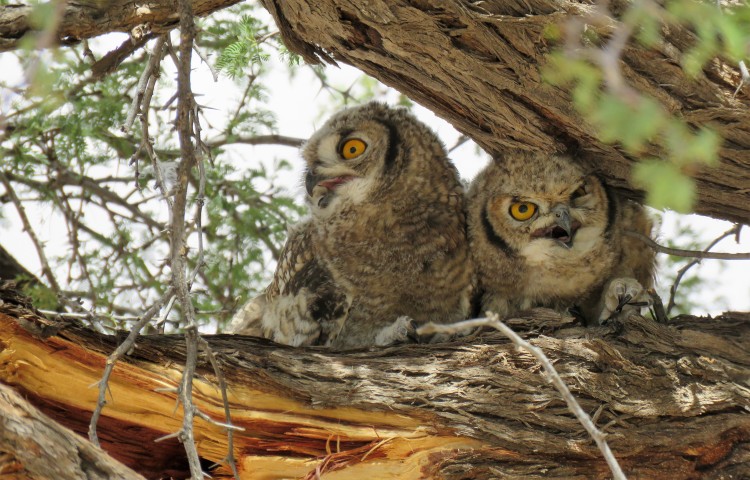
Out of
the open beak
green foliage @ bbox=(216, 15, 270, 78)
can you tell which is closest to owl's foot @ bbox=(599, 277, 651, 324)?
the open beak

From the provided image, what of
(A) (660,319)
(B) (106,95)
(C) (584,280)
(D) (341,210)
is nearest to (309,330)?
(D) (341,210)

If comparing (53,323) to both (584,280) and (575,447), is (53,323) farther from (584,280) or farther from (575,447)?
(584,280)

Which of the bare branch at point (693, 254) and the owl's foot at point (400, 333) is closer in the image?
the bare branch at point (693, 254)

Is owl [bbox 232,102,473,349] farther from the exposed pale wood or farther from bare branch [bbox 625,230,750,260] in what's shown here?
the exposed pale wood

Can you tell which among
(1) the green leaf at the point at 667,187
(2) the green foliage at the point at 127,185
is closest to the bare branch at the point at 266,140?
(2) the green foliage at the point at 127,185

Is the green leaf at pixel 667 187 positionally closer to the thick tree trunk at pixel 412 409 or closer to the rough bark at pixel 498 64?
the rough bark at pixel 498 64

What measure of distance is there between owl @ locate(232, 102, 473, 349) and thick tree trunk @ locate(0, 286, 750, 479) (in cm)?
53

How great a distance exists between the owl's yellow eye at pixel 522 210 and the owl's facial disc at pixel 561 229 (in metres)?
0.08

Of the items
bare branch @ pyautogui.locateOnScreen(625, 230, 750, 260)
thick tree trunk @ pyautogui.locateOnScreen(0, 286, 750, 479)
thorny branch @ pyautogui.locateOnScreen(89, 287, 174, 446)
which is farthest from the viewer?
bare branch @ pyautogui.locateOnScreen(625, 230, 750, 260)

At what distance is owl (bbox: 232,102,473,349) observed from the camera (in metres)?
3.46

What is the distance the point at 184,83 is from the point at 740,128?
176 cm

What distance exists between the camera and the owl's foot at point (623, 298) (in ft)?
10.6

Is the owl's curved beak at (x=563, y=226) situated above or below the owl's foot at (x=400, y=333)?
above

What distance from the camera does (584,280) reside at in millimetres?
3346
